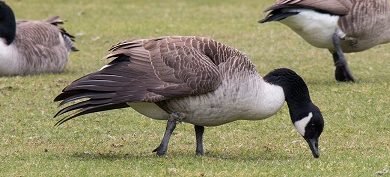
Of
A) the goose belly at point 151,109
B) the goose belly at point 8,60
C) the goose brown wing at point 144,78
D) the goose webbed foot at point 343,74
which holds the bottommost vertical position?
the goose webbed foot at point 343,74

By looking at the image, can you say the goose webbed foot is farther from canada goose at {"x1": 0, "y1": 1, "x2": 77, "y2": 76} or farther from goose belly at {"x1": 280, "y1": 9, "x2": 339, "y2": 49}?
canada goose at {"x1": 0, "y1": 1, "x2": 77, "y2": 76}

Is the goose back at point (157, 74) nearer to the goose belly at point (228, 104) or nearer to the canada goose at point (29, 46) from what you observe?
the goose belly at point (228, 104)

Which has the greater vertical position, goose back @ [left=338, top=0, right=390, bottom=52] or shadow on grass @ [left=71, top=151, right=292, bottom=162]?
shadow on grass @ [left=71, top=151, right=292, bottom=162]

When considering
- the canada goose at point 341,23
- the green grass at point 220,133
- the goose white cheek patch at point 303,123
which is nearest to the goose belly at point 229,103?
the goose white cheek patch at point 303,123

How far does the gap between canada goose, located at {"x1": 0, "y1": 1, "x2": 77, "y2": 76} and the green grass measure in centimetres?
31

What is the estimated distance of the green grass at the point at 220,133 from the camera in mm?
9500

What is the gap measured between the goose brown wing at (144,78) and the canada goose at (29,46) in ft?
23.1

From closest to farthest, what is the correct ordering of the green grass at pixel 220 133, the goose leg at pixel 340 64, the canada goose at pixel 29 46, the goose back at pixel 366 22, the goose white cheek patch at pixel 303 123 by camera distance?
1. the green grass at pixel 220 133
2. the goose white cheek patch at pixel 303 123
3. the goose back at pixel 366 22
4. the goose leg at pixel 340 64
5. the canada goose at pixel 29 46

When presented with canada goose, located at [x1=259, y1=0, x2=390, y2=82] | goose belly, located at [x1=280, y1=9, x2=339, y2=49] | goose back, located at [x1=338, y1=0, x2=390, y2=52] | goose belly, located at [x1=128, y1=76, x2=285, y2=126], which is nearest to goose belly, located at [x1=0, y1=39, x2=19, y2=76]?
canada goose, located at [x1=259, y1=0, x2=390, y2=82]

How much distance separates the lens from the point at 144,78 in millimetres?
9781

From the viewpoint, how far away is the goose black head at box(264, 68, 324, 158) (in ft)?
33.4

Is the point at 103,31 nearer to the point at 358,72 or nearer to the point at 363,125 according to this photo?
the point at 358,72

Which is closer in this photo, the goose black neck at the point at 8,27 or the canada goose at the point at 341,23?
the canada goose at the point at 341,23

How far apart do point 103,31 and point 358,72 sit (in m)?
7.05
